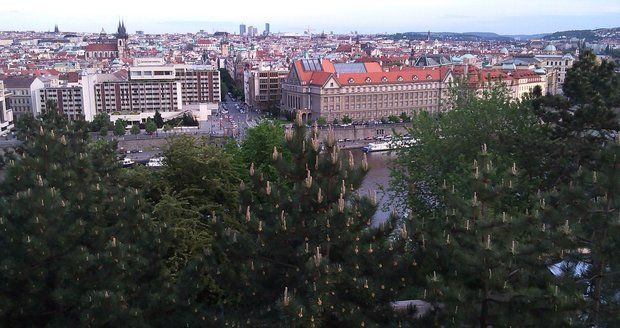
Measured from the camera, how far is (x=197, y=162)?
8.74 m

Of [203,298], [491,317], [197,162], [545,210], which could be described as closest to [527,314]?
[491,317]

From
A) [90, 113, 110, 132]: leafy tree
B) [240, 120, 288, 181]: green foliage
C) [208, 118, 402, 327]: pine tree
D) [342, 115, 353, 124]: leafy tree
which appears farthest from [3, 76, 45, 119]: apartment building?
[208, 118, 402, 327]: pine tree

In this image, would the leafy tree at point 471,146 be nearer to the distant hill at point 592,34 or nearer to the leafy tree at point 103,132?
the leafy tree at point 103,132

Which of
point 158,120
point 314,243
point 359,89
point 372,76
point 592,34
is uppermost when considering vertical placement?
point 592,34

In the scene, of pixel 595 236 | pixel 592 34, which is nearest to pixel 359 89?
pixel 595 236

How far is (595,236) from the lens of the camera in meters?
4.52

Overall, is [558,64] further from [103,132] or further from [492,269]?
[492,269]

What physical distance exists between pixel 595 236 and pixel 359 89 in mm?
34454

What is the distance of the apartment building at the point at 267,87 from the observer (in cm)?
4425

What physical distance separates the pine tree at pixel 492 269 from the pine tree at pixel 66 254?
255 centimetres

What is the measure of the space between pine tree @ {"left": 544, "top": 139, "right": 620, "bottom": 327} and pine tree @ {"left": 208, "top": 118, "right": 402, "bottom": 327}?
1403 mm

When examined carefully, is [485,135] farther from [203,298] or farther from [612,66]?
[203,298]

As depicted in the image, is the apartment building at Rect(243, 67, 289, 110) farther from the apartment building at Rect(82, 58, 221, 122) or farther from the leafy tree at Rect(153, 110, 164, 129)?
the leafy tree at Rect(153, 110, 164, 129)

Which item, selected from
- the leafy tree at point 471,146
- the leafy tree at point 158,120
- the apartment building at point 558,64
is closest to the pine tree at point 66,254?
the leafy tree at point 471,146
